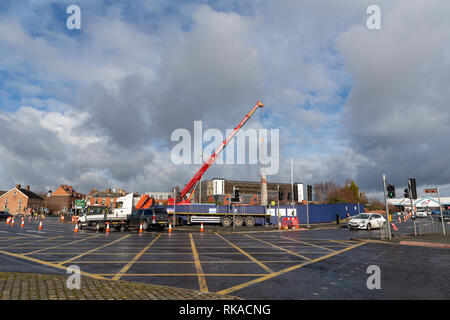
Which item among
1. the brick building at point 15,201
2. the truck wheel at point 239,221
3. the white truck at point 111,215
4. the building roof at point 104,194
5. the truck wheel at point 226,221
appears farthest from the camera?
the building roof at point 104,194

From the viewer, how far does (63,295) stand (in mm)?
5008

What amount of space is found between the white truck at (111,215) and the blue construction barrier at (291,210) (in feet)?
19.9

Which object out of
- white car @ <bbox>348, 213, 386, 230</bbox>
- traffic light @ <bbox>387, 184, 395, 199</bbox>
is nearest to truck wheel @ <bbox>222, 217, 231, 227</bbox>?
white car @ <bbox>348, 213, 386, 230</bbox>

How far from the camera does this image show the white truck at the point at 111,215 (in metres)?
22.2

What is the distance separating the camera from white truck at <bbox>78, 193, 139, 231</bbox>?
72.7ft

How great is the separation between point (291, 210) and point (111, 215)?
19.2 metres

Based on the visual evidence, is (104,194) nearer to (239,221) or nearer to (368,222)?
(239,221)

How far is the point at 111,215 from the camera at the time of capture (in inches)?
875

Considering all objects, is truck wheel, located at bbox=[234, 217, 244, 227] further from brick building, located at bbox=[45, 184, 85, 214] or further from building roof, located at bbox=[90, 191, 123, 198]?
brick building, located at bbox=[45, 184, 85, 214]

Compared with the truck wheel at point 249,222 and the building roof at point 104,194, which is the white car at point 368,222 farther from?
the building roof at point 104,194

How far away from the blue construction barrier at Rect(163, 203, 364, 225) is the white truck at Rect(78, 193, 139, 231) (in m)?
6.06

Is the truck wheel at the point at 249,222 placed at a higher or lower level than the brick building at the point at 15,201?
lower

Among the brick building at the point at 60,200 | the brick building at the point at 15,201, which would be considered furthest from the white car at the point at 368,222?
the brick building at the point at 60,200
